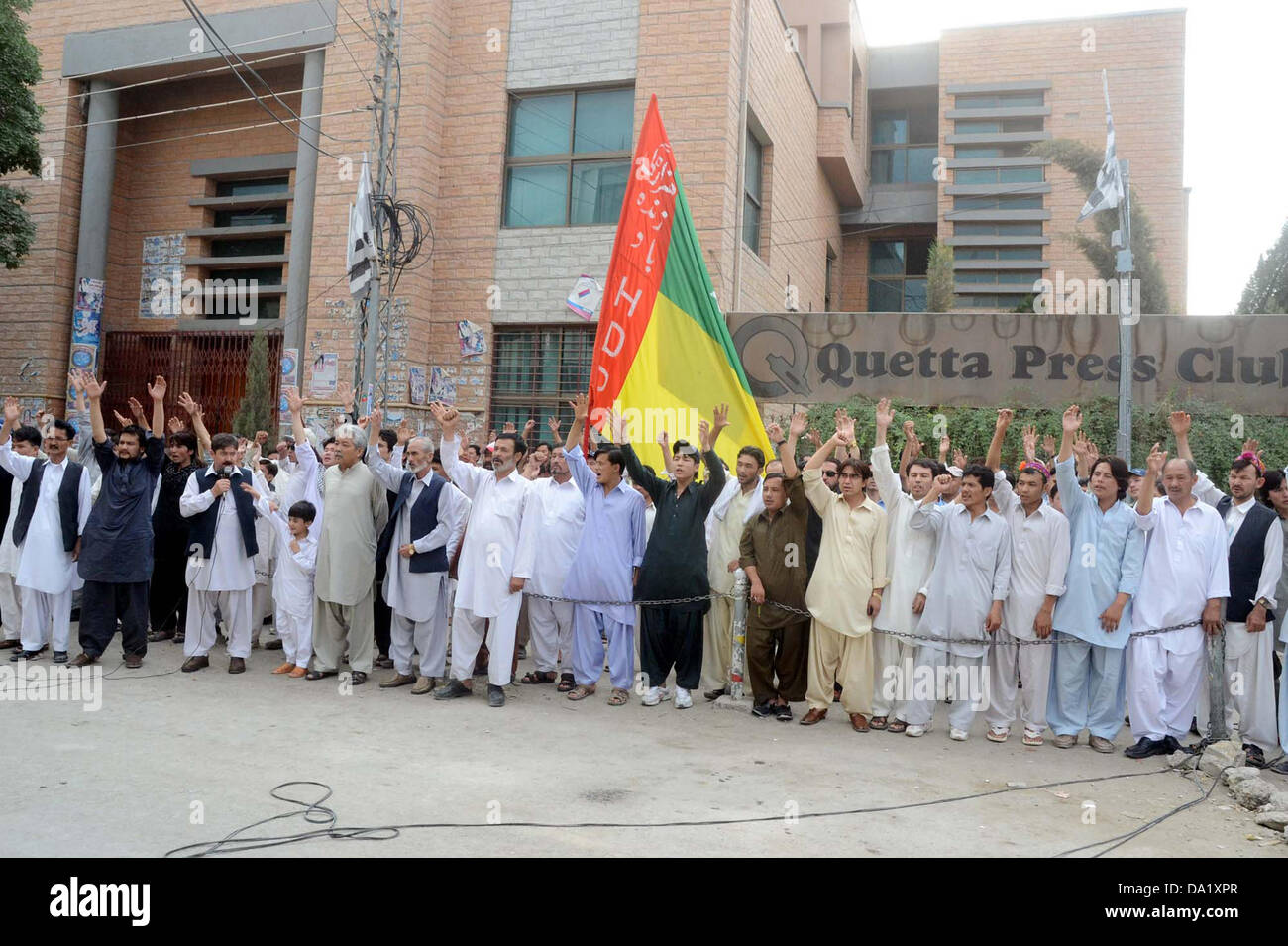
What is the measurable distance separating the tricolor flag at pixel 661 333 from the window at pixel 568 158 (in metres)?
6.27

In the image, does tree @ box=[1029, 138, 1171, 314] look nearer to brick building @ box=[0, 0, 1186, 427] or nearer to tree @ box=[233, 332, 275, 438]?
brick building @ box=[0, 0, 1186, 427]

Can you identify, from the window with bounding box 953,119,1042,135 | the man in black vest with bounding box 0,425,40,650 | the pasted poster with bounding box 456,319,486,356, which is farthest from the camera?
the window with bounding box 953,119,1042,135

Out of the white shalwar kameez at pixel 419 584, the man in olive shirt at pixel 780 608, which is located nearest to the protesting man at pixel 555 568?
the white shalwar kameez at pixel 419 584

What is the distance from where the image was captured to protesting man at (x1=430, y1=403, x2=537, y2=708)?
21.5 ft

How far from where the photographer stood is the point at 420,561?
6.94 meters

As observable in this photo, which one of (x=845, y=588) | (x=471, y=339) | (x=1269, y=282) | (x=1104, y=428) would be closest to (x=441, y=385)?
(x=471, y=339)

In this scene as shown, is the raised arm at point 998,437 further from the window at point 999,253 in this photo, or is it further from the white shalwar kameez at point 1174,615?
the window at point 999,253

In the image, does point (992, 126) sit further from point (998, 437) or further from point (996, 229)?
point (998, 437)

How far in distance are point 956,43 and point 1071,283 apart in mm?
6798

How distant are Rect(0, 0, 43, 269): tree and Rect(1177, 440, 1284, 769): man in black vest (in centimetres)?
1528

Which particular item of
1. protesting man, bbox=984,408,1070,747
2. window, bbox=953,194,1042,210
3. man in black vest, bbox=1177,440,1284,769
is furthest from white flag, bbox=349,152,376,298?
window, bbox=953,194,1042,210

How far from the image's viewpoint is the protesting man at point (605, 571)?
22.5 feet

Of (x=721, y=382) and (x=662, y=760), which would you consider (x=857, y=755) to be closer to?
(x=662, y=760)

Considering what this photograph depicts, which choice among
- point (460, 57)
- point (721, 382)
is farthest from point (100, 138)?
point (721, 382)
